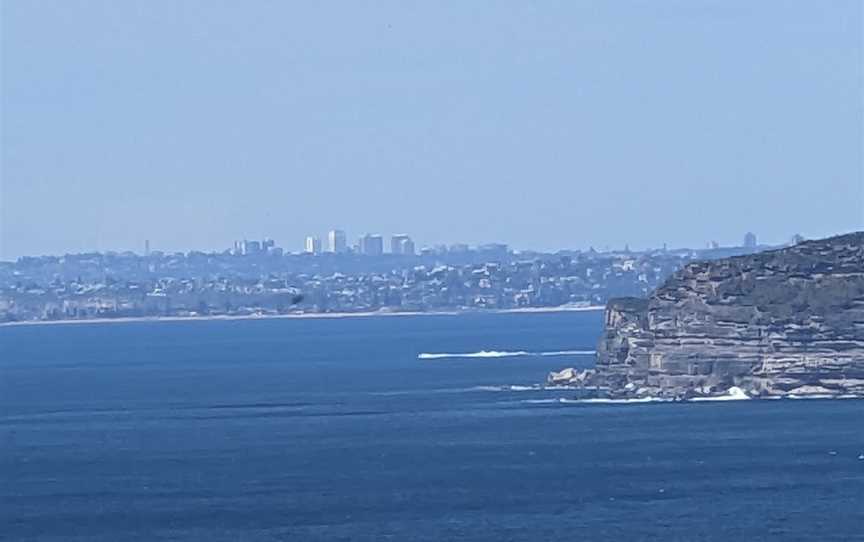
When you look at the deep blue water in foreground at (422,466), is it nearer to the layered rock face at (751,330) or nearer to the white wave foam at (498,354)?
the layered rock face at (751,330)

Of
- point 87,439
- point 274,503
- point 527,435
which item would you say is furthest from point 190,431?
point 274,503

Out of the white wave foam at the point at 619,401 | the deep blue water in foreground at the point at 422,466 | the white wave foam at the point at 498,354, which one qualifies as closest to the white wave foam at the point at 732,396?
the white wave foam at the point at 619,401

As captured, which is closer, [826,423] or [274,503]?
[274,503]

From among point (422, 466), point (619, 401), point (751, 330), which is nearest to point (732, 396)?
point (751, 330)

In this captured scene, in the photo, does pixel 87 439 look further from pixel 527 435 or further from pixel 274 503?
pixel 274 503

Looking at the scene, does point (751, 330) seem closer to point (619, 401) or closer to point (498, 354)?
point (619, 401)
